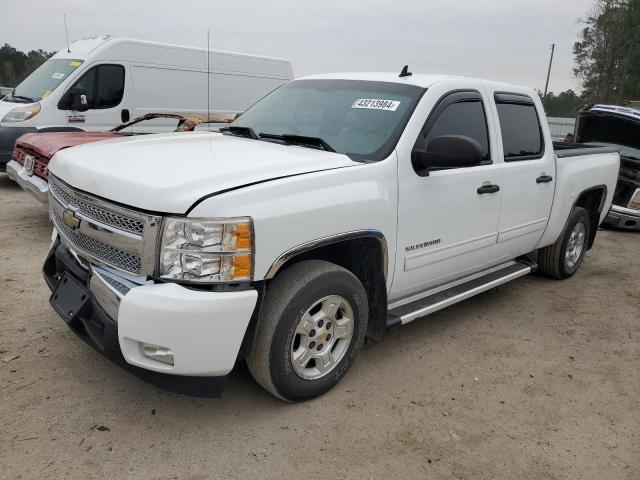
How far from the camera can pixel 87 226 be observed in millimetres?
2754

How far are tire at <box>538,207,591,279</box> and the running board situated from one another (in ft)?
2.22

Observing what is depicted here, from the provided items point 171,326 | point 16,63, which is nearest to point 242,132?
point 171,326

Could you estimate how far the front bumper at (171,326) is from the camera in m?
2.35

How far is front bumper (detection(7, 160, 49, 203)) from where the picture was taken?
5.30m

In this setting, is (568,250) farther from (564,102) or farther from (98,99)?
(564,102)

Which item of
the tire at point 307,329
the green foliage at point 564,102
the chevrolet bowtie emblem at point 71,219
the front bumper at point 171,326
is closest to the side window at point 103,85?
the chevrolet bowtie emblem at point 71,219

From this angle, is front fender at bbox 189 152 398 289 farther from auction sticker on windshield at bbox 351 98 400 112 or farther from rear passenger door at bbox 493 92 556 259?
rear passenger door at bbox 493 92 556 259

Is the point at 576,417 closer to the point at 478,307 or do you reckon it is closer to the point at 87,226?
the point at 478,307

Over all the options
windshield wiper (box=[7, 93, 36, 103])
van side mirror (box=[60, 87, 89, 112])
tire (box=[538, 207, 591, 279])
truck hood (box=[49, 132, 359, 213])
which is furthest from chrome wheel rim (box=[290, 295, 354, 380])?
windshield wiper (box=[7, 93, 36, 103])

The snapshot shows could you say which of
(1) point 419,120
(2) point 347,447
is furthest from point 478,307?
(2) point 347,447

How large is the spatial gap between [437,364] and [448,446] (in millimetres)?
883

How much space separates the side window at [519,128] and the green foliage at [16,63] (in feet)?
137

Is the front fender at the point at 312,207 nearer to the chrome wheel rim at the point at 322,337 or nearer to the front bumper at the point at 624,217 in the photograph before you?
the chrome wheel rim at the point at 322,337

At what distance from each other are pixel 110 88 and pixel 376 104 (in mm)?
6478
